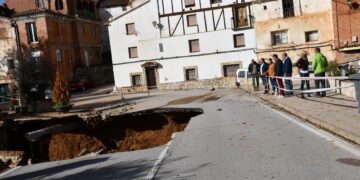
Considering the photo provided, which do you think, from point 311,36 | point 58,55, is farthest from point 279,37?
point 58,55

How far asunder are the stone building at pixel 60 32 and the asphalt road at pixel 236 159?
2755 centimetres

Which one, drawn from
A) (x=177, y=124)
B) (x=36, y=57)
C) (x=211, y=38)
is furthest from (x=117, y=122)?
(x=36, y=57)

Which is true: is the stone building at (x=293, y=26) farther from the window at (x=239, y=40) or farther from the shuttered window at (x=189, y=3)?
the shuttered window at (x=189, y=3)

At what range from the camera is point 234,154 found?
8.61 m

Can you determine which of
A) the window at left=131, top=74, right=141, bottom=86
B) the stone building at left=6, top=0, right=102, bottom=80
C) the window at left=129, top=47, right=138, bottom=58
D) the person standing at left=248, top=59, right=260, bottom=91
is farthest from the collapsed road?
the window at left=129, top=47, right=138, bottom=58

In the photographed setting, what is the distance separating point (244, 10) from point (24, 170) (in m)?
32.4

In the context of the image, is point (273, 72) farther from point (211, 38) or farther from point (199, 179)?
point (211, 38)

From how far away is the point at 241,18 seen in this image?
4069 centimetres

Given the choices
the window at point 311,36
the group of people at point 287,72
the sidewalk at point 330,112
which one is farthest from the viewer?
the window at point 311,36

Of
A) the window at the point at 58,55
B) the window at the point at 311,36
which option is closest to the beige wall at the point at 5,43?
the window at the point at 58,55

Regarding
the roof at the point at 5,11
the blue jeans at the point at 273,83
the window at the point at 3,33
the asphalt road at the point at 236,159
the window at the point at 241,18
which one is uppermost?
the roof at the point at 5,11

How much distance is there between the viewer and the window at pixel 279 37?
38906 millimetres

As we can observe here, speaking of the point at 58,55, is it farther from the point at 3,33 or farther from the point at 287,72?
the point at 287,72

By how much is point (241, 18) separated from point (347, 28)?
9793 millimetres
